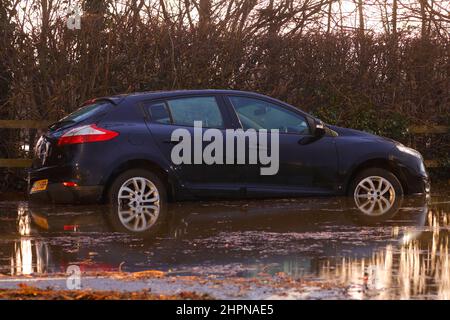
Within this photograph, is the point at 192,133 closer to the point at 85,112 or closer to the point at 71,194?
the point at 85,112

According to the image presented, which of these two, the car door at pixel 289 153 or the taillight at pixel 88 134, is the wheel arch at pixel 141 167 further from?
the car door at pixel 289 153

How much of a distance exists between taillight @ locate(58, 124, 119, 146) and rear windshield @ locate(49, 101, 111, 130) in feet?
0.67

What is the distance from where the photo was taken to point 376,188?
13.6 m

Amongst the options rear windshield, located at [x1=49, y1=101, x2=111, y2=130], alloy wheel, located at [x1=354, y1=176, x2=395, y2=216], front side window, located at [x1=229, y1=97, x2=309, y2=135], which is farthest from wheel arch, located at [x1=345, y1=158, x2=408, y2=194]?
rear windshield, located at [x1=49, y1=101, x2=111, y2=130]

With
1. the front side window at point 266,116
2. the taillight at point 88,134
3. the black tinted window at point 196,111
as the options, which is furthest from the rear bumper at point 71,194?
the front side window at point 266,116

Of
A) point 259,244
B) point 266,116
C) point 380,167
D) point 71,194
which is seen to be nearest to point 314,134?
point 266,116

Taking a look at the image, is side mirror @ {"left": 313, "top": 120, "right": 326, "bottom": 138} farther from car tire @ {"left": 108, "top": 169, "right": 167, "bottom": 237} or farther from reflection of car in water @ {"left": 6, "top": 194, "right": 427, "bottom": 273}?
car tire @ {"left": 108, "top": 169, "right": 167, "bottom": 237}

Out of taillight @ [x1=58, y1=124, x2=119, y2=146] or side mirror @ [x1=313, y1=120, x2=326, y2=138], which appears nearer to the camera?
taillight @ [x1=58, y1=124, x2=119, y2=146]

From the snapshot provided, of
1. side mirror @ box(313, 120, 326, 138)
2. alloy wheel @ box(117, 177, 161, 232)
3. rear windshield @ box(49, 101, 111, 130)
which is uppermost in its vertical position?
rear windshield @ box(49, 101, 111, 130)

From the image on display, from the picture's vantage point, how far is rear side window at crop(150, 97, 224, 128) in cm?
1286

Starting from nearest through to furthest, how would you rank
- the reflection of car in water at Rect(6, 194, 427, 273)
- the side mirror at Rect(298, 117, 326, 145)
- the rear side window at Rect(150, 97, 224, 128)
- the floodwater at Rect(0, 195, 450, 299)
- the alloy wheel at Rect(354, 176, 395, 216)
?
the floodwater at Rect(0, 195, 450, 299) → the reflection of car in water at Rect(6, 194, 427, 273) → the rear side window at Rect(150, 97, 224, 128) → the side mirror at Rect(298, 117, 326, 145) → the alloy wheel at Rect(354, 176, 395, 216)

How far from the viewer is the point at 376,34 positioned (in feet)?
62.8

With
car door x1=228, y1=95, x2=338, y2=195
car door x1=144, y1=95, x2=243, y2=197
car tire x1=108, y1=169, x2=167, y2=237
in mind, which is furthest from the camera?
car door x1=228, y1=95, x2=338, y2=195
